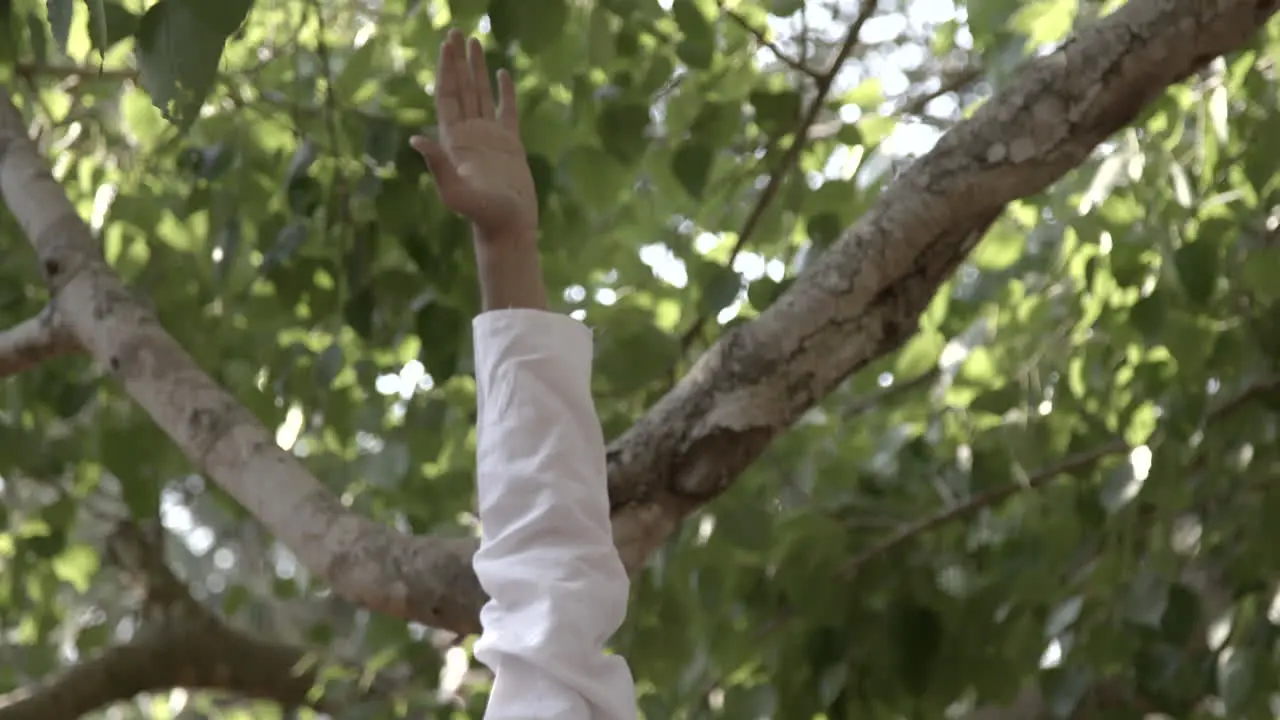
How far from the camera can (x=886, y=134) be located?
1.72m

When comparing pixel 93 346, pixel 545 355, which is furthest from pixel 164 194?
pixel 545 355

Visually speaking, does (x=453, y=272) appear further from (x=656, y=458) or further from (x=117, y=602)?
(x=117, y=602)

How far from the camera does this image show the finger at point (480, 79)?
3.31 feet

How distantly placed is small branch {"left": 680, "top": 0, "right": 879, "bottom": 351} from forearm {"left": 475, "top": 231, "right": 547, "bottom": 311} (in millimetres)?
487

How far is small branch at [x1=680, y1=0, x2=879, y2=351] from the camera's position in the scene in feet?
4.53

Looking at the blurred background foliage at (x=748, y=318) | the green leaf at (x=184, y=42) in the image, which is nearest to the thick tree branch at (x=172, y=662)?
the blurred background foliage at (x=748, y=318)

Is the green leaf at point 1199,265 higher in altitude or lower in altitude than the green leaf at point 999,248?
higher

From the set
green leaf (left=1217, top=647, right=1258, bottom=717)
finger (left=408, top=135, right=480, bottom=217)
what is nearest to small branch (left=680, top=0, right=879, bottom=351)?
finger (left=408, top=135, right=480, bottom=217)

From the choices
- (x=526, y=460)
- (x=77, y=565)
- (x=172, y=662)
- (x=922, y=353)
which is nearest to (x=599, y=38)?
(x=526, y=460)

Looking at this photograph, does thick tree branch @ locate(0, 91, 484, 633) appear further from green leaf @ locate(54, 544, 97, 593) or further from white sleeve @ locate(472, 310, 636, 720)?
green leaf @ locate(54, 544, 97, 593)

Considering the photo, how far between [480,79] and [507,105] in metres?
0.03

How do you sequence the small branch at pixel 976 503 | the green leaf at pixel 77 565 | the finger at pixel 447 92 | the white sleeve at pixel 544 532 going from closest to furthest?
the white sleeve at pixel 544 532 → the finger at pixel 447 92 → the small branch at pixel 976 503 → the green leaf at pixel 77 565

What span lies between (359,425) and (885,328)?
0.81m

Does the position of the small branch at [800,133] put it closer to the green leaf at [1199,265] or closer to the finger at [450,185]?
the green leaf at [1199,265]
